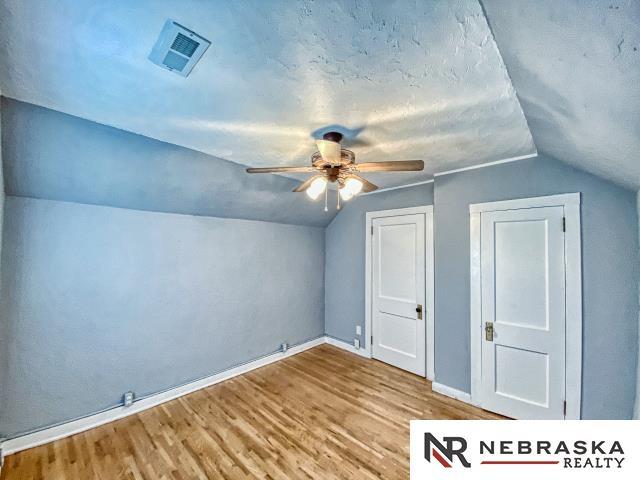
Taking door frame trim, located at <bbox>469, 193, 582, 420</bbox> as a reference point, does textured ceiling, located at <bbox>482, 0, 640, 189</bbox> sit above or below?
above

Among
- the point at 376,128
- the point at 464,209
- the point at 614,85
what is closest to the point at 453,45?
the point at 614,85

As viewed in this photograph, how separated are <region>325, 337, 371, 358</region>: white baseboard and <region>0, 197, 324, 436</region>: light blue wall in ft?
3.17

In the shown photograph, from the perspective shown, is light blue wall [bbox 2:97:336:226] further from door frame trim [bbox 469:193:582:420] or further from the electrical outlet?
door frame trim [bbox 469:193:582:420]

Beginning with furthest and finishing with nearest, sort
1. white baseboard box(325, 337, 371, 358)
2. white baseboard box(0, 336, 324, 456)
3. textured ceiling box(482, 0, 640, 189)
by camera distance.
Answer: white baseboard box(325, 337, 371, 358) < white baseboard box(0, 336, 324, 456) < textured ceiling box(482, 0, 640, 189)

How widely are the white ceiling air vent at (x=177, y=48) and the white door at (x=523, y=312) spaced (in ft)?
8.57

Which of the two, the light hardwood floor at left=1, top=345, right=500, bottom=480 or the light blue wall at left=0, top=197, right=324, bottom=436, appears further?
the light blue wall at left=0, top=197, right=324, bottom=436

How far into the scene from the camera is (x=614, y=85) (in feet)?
3.07

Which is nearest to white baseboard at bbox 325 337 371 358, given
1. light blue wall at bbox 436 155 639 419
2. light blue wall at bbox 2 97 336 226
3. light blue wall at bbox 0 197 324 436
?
light blue wall at bbox 0 197 324 436

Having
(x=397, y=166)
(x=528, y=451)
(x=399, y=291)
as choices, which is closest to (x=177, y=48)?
(x=397, y=166)

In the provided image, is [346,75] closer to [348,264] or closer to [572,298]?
[572,298]

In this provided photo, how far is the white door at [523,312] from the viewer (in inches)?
83.5

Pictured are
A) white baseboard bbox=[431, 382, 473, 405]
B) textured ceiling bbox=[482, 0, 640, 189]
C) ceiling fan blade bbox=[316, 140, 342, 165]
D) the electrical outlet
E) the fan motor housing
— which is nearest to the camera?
textured ceiling bbox=[482, 0, 640, 189]

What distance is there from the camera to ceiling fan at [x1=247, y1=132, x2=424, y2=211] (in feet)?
5.32

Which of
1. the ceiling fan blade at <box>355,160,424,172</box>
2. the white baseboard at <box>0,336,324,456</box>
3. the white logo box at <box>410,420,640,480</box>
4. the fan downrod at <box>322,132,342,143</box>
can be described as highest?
the fan downrod at <box>322,132,342,143</box>
